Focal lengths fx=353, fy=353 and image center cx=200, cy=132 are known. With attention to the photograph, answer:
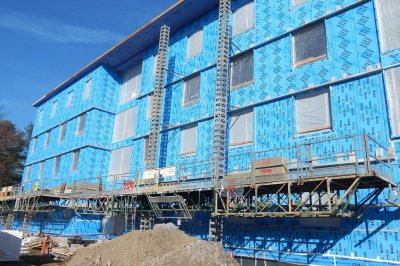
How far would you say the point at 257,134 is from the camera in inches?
791

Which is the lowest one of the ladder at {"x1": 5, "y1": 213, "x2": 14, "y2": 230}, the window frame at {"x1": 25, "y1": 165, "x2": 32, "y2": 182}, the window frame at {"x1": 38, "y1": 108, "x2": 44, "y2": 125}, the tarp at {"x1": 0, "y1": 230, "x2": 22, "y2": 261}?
the tarp at {"x1": 0, "y1": 230, "x2": 22, "y2": 261}

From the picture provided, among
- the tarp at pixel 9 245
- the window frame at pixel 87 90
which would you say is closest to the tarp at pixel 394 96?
the tarp at pixel 9 245

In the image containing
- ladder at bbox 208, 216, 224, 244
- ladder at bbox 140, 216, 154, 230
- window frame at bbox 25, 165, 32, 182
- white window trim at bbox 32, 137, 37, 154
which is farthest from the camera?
white window trim at bbox 32, 137, 37, 154

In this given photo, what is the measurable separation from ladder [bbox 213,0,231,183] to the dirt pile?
5.23 meters

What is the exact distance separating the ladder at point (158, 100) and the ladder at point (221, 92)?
6059 mm

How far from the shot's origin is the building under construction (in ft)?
48.4

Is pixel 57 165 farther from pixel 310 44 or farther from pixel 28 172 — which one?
pixel 310 44

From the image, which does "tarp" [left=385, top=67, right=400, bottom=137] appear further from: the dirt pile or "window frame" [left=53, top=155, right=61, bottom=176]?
"window frame" [left=53, top=155, right=61, bottom=176]

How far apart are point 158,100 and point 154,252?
1459cm

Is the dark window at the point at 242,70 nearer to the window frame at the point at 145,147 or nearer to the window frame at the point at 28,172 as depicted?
the window frame at the point at 145,147

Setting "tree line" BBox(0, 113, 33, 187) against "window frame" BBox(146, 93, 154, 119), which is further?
"tree line" BBox(0, 113, 33, 187)

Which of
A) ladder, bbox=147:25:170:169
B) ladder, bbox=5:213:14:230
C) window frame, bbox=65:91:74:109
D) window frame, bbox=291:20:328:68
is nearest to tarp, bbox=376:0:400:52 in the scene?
window frame, bbox=291:20:328:68

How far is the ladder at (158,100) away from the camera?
25511 millimetres

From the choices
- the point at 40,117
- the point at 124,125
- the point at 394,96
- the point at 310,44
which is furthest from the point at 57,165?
the point at 394,96
